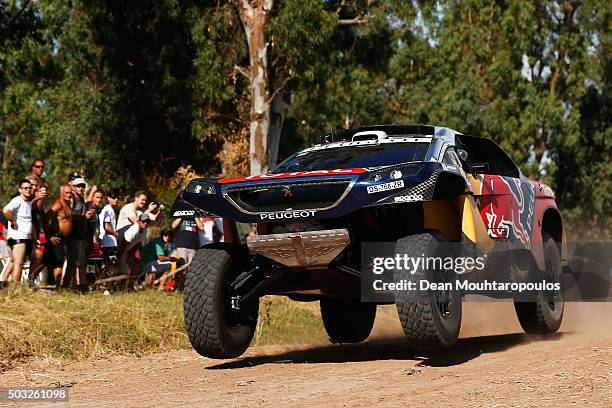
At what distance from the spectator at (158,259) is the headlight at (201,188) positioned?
22.8 ft

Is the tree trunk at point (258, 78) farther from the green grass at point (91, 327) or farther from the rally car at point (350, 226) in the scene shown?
the rally car at point (350, 226)

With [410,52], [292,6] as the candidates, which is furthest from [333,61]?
[410,52]

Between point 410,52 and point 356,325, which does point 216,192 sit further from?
point 410,52

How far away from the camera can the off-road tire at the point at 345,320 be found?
10828 millimetres

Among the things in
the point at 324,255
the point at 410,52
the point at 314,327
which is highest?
the point at 410,52

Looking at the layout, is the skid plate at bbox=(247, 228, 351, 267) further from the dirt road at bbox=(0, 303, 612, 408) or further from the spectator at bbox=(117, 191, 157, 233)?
the spectator at bbox=(117, 191, 157, 233)

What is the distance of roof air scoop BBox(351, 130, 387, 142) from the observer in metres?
9.69

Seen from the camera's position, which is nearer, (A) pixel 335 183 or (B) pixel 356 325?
(A) pixel 335 183

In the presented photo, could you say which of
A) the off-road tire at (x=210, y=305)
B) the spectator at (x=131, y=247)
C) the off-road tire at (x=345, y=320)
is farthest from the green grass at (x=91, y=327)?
the spectator at (x=131, y=247)

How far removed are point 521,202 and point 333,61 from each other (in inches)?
634

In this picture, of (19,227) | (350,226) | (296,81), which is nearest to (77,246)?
(19,227)

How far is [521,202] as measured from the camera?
1030cm

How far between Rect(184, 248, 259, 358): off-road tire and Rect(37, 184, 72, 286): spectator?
5.60 m

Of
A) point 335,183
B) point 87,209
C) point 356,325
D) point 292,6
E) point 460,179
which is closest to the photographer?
point 335,183
